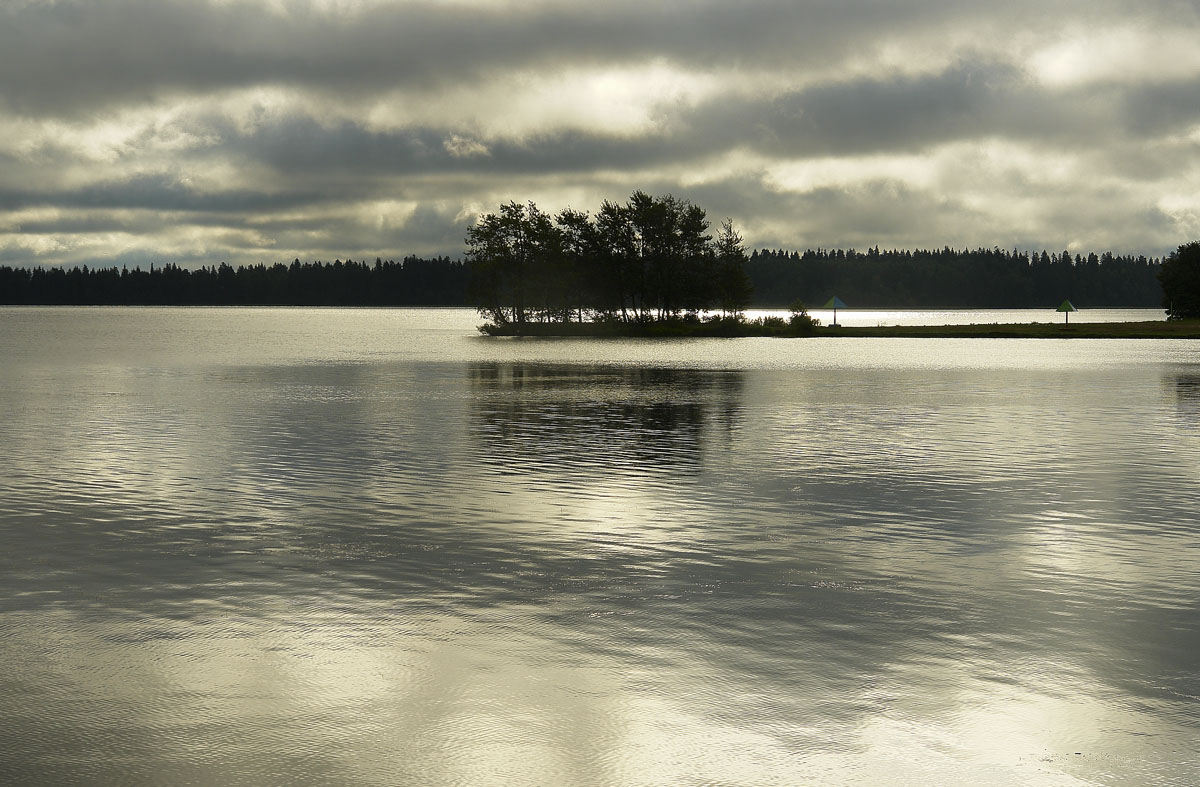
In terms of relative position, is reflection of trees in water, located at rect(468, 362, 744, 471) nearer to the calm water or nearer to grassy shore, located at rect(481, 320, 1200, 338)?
the calm water

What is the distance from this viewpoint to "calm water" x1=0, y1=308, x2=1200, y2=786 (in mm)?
8719

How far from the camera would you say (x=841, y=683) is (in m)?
10.3

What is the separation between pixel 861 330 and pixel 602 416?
122977 mm

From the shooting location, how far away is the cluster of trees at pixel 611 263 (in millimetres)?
166250

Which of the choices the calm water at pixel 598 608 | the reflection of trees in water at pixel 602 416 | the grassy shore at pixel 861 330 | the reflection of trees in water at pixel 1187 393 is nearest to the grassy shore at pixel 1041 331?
the grassy shore at pixel 861 330

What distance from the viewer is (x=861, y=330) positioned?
518ft

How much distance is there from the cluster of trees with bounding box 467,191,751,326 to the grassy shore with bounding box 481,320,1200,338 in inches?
114

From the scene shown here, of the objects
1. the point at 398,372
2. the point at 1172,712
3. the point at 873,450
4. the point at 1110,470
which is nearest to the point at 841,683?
the point at 1172,712

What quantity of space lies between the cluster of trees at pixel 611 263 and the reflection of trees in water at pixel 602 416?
9675 cm

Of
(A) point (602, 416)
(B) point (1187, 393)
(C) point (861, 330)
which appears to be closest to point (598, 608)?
(A) point (602, 416)

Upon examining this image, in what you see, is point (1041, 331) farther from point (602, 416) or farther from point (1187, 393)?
point (602, 416)

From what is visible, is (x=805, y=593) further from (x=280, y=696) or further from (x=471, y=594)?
(x=280, y=696)

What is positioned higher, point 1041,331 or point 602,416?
point 1041,331

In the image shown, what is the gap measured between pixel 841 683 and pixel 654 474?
49.3ft
